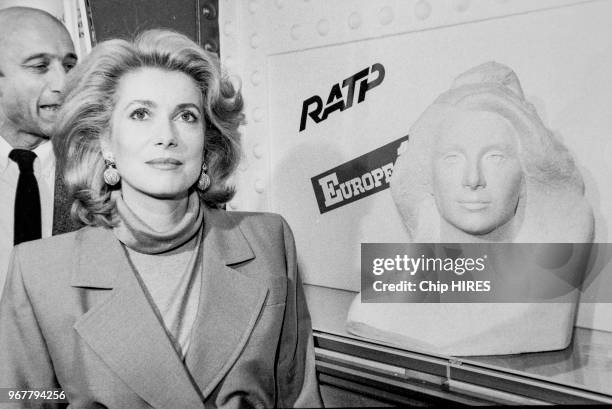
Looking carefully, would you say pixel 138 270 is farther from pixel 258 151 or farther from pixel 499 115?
pixel 499 115

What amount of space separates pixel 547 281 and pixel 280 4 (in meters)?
1.01

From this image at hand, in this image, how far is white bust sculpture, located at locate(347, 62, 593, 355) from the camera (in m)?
1.21

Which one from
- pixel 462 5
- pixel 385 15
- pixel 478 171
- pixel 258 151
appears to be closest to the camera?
pixel 478 171

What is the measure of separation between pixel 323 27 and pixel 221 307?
2.66 ft

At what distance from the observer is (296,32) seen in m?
1.58

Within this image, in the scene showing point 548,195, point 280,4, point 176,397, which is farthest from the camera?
point 280,4

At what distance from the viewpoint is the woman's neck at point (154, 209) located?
1.15m

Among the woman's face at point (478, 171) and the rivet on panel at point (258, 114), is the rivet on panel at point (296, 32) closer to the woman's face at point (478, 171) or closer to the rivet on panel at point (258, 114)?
the rivet on panel at point (258, 114)

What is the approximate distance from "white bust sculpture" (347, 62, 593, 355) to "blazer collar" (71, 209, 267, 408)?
45cm

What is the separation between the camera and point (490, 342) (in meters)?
1.26

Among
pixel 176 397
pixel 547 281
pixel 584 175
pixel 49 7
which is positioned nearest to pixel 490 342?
pixel 547 281

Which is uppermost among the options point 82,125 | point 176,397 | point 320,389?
point 82,125

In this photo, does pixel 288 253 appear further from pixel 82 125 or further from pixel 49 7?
pixel 49 7

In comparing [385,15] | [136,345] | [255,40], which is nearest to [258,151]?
[255,40]
